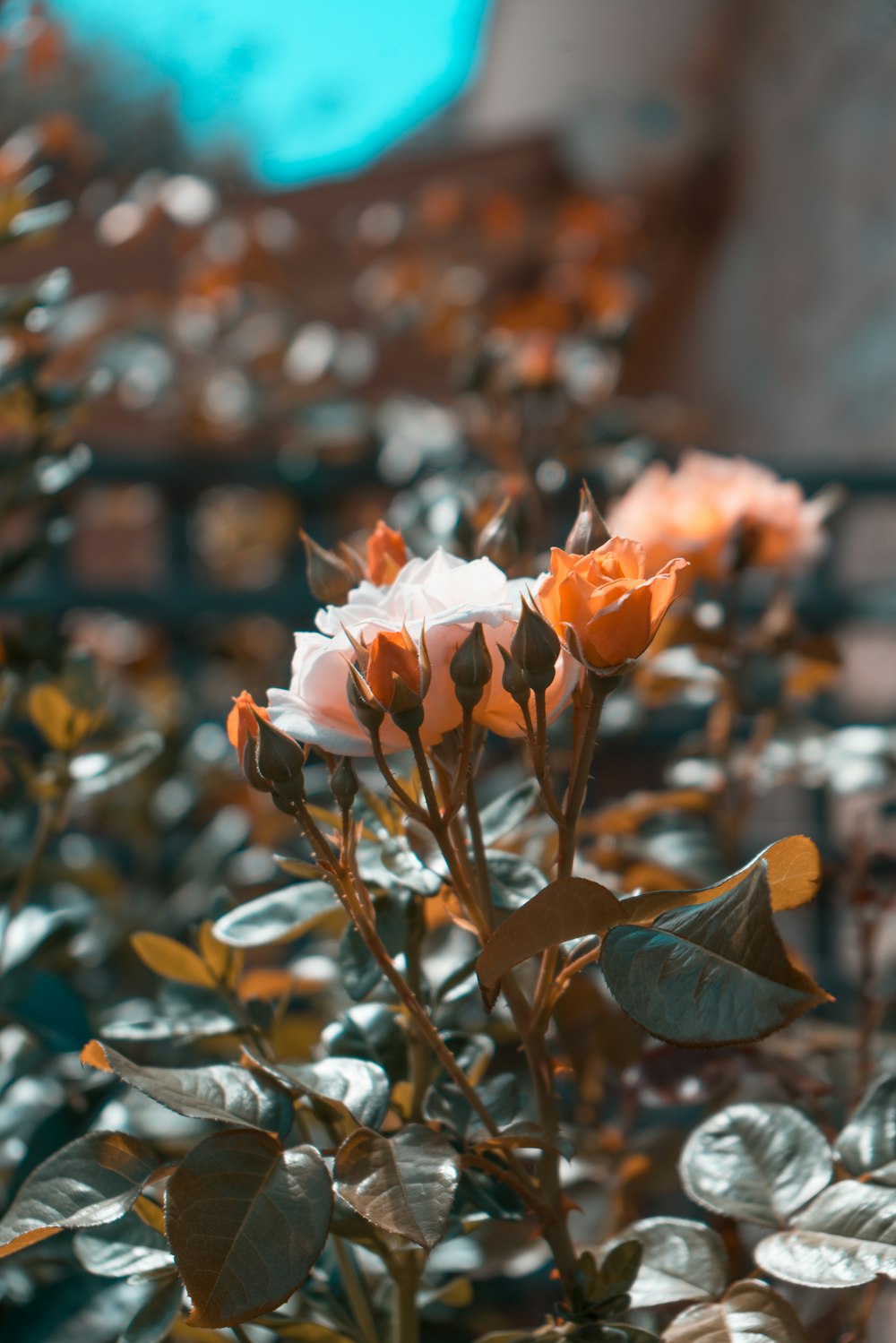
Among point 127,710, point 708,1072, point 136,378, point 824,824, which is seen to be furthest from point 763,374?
point 708,1072

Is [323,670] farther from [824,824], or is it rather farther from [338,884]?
[824,824]

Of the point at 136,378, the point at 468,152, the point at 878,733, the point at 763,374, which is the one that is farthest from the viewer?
the point at 468,152

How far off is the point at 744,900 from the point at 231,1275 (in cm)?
18

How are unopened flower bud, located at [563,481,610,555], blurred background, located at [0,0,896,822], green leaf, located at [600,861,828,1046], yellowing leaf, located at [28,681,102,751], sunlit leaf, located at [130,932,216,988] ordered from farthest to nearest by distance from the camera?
blurred background, located at [0,0,896,822] → yellowing leaf, located at [28,681,102,751] → sunlit leaf, located at [130,932,216,988] → unopened flower bud, located at [563,481,610,555] → green leaf, located at [600,861,828,1046]

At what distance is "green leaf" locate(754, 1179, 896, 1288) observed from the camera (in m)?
0.38

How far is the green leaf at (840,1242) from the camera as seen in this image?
380 millimetres

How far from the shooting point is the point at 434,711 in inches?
15.1

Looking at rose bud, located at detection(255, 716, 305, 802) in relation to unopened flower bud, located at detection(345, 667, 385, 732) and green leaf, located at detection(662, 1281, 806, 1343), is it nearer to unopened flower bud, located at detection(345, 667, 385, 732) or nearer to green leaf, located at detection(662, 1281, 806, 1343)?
unopened flower bud, located at detection(345, 667, 385, 732)

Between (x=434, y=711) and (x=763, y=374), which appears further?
(x=763, y=374)

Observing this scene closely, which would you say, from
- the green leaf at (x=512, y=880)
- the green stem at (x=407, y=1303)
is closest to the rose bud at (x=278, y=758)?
the green leaf at (x=512, y=880)

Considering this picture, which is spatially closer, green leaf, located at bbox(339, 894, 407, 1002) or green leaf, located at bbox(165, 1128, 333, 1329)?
green leaf, located at bbox(165, 1128, 333, 1329)

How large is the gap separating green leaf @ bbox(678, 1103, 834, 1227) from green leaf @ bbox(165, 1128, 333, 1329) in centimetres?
16

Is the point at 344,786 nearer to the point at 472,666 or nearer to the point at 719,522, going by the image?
the point at 472,666

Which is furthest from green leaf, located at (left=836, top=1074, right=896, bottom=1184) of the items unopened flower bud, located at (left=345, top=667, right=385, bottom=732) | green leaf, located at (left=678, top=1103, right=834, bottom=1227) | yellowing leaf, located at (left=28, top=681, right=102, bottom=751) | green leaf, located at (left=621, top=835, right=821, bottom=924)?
yellowing leaf, located at (left=28, top=681, right=102, bottom=751)
